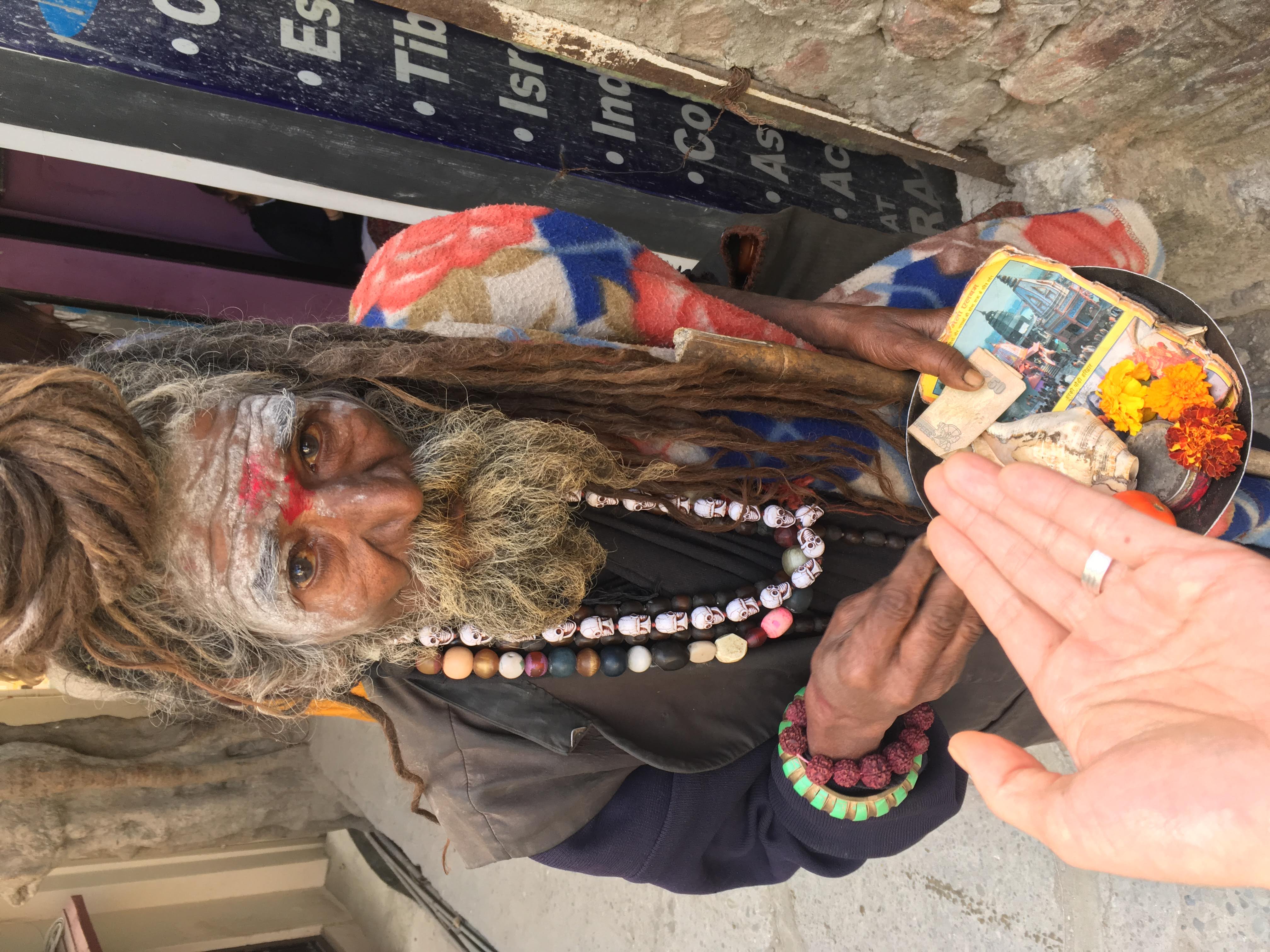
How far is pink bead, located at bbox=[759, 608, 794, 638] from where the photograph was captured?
4.46 feet

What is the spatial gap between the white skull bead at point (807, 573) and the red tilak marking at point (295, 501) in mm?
821

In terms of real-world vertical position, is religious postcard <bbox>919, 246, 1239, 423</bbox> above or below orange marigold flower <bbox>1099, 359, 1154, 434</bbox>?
above

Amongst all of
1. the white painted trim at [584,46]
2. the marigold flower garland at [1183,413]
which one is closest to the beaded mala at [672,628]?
the marigold flower garland at [1183,413]

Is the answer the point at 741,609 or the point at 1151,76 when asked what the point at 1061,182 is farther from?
the point at 741,609

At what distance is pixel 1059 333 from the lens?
1.11 m

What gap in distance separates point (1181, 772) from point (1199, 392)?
2.08ft

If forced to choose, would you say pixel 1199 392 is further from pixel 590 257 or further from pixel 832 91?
pixel 832 91

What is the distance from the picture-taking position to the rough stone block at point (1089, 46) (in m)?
1.59

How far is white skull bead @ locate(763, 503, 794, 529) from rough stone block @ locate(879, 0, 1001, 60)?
4.01ft

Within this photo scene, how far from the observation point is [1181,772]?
2.02 feet

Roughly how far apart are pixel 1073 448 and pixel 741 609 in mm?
589

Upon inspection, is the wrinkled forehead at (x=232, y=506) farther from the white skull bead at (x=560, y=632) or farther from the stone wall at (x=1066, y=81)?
the stone wall at (x=1066, y=81)

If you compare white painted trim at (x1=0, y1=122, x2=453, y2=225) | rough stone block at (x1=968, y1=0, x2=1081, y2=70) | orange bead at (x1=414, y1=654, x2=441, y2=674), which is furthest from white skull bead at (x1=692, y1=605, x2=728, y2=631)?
rough stone block at (x1=968, y1=0, x2=1081, y2=70)

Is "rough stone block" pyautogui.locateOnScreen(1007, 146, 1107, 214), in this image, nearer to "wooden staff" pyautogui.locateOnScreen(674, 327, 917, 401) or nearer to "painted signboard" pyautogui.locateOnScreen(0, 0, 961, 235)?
"painted signboard" pyautogui.locateOnScreen(0, 0, 961, 235)
